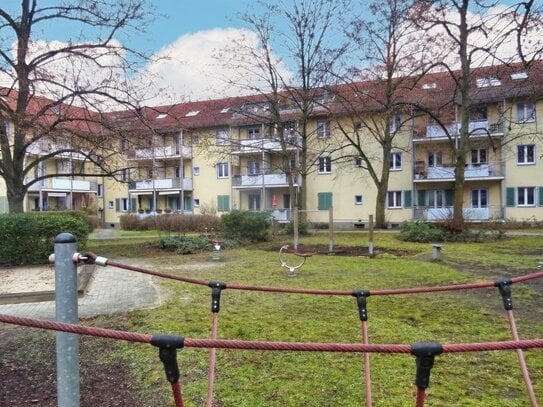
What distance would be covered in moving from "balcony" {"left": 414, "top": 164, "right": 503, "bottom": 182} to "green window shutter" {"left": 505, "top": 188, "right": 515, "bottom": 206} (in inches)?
48.3

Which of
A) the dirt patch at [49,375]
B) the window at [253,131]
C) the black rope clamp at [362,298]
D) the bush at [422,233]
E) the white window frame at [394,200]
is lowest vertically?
the dirt patch at [49,375]

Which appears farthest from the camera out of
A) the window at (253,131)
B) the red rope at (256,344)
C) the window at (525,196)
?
the window at (253,131)

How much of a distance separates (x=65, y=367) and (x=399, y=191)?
124 feet

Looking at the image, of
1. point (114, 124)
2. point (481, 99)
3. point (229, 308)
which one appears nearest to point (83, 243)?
point (114, 124)

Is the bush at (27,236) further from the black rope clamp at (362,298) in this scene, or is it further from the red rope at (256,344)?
the red rope at (256,344)

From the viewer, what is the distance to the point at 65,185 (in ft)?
153

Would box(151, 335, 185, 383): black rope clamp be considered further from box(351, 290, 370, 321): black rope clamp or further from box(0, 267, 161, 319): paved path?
box(0, 267, 161, 319): paved path

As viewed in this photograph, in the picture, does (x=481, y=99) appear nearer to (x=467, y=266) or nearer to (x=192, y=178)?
(x=467, y=266)

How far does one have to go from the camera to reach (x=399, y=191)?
126 ft

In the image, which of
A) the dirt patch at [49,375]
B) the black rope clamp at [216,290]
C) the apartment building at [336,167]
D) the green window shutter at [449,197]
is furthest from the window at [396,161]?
the black rope clamp at [216,290]

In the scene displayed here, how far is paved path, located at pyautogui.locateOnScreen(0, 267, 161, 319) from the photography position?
7387 millimetres

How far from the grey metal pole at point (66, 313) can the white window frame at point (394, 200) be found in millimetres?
37536

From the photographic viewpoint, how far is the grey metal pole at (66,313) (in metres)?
2.21

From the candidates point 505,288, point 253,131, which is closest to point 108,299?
point 505,288
